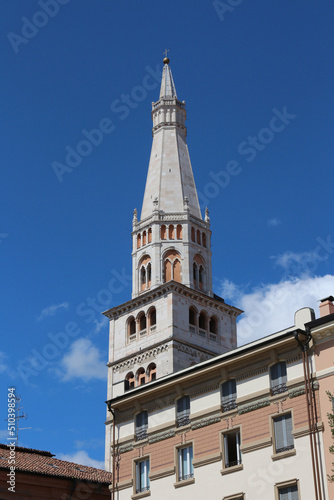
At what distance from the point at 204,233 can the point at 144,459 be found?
A: 58433 mm

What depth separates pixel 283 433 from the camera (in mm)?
40500

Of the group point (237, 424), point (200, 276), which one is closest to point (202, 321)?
point (200, 276)

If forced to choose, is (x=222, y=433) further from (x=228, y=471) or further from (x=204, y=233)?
(x=204, y=233)

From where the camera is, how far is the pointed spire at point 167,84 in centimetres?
11407

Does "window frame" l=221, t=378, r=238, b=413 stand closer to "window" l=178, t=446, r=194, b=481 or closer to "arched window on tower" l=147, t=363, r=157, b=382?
"window" l=178, t=446, r=194, b=481

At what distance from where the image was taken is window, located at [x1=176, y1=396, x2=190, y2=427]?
45.5 meters

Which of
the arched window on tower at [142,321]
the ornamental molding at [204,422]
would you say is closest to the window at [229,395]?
the ornamental molding at [204,422]

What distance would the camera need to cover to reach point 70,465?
180 feet

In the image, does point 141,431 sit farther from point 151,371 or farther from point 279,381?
point 151,371

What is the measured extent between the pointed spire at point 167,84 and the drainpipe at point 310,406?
7699 centimetres

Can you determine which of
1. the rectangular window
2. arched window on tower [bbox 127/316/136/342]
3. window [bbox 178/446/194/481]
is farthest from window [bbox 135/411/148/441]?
arched window on tower [bbox 127/316/136/342]

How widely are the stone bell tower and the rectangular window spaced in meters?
48.3

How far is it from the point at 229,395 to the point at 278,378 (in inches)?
128

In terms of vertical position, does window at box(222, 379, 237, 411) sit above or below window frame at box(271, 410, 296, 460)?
above
